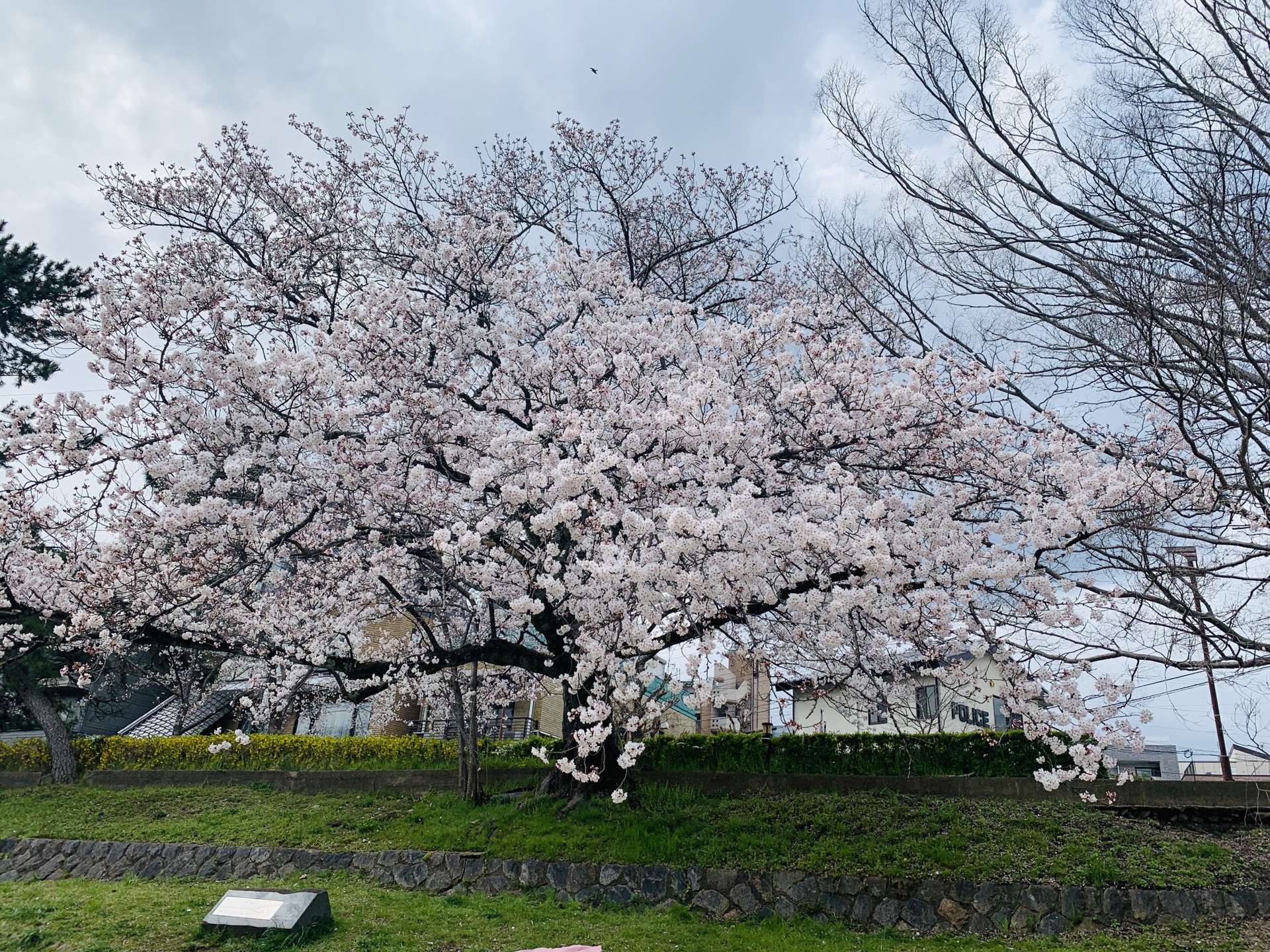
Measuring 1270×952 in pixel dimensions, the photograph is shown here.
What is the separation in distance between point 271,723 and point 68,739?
4242mm

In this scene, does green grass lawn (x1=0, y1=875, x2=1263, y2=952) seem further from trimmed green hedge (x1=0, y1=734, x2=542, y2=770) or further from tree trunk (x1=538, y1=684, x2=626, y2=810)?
trimmed green hedge (x1=0, y1=734, x2=542, y2=770)

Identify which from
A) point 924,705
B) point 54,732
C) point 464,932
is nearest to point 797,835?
point 924,705

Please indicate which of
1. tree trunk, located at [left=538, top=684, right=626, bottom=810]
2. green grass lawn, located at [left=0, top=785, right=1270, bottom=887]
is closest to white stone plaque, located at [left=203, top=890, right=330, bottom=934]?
green grass lawn, located at [left=0, top=785, right=1270, bottom=887]

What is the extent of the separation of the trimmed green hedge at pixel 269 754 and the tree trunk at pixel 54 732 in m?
0.31

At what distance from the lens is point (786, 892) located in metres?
8.59

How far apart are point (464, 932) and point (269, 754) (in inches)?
382

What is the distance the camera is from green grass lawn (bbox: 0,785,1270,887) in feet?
27.7

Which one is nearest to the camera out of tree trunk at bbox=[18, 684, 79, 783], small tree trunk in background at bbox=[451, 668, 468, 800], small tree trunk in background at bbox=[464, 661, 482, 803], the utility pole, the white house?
the utility pole

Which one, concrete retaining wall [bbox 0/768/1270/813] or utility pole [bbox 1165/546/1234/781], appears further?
concrete retaining wall [bbox 0/768/1270/813]

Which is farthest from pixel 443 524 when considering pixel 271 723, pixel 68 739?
pixel 68 739

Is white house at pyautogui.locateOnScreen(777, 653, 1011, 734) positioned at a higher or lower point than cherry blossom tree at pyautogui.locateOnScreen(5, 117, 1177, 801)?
lower

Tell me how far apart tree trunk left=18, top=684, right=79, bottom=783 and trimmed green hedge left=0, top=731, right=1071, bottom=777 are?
330cm

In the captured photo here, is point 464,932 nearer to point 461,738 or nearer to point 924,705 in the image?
point 461,738

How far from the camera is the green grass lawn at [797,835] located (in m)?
8.45
